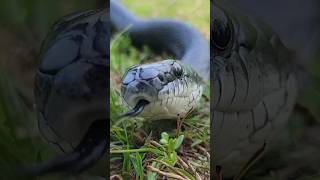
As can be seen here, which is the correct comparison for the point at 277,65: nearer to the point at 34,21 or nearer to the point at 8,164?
the point at 34,21

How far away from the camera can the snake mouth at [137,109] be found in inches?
98.7

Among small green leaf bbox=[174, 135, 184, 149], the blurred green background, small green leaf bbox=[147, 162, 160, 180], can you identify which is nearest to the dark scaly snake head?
small green leaf bbox=[174, 135, 184, 149]

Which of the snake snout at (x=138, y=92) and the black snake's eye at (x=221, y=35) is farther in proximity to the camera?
the black snake's eye at (x=221, y=35)

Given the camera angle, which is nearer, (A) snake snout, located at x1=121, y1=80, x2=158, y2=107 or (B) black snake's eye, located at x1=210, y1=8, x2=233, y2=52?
(A) snake snout, located at x1=121, y1=80, x2=158, y2=107

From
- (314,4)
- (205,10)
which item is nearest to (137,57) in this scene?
(205,10)

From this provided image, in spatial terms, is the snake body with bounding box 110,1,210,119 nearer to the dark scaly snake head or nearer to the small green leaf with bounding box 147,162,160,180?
the dark scaly snake head

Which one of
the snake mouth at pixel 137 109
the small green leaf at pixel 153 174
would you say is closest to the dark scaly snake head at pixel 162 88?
the snake mouth at pixel 137 109

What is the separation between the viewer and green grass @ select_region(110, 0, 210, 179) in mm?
2557

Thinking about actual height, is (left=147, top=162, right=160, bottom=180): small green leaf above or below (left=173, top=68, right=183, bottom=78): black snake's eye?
below

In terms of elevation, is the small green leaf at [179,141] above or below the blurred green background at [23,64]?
below

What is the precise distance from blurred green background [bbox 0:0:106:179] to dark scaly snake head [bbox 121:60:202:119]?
390 mm

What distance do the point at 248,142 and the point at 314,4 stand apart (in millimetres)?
729

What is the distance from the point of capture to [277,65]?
2582 mm

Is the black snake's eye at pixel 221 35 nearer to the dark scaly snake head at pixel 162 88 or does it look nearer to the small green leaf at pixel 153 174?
the dark scaly snake head at pixel 162 88
